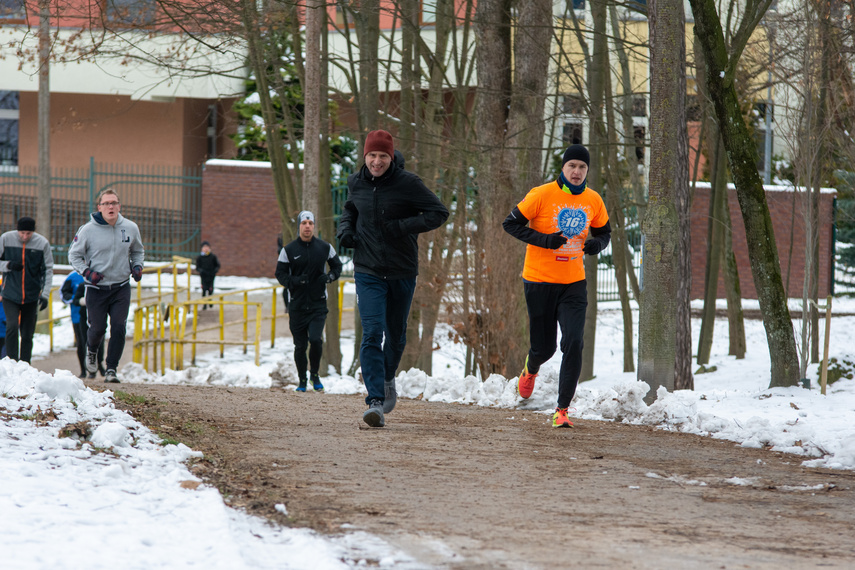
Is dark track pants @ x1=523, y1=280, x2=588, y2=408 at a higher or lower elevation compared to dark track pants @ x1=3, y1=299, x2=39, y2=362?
higher

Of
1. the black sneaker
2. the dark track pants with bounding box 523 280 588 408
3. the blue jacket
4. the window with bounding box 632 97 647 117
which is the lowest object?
the black sneaker

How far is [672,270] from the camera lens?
335 inches

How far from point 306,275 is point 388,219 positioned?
4388 mm

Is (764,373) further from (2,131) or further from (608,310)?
(2,131)

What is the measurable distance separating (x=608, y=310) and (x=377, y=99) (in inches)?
446

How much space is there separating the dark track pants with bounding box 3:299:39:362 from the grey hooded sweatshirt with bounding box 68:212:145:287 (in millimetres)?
1726

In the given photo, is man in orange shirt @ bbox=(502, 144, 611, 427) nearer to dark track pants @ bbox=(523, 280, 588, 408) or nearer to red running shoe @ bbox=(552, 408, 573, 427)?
dark track pants @ bbox=(523, 280, 588, 408)

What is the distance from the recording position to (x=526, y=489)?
4977mm

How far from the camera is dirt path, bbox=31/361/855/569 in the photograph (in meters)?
3.87

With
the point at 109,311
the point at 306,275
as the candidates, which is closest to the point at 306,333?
the point at 306,275

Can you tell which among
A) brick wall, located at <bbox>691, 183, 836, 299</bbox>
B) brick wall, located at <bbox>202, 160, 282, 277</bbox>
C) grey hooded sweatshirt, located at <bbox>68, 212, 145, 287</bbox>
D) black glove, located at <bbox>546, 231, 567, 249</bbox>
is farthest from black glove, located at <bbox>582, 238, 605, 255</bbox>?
brick wall, located at <bbox>202, 160, 282, 277</bbox>

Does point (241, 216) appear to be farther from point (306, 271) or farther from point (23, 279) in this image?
point (306, 271)

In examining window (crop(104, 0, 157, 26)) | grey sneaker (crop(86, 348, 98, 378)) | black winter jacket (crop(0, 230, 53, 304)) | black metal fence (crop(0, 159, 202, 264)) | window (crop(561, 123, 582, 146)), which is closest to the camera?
grey sneaker (crop(86, 348, 98, 378))

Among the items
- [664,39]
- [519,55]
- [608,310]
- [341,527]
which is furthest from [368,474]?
[608,310]
